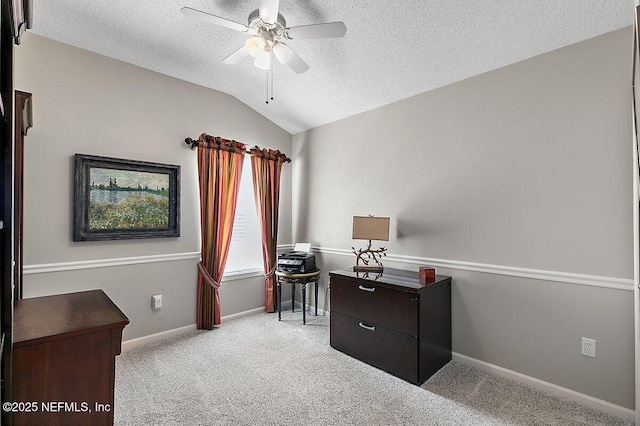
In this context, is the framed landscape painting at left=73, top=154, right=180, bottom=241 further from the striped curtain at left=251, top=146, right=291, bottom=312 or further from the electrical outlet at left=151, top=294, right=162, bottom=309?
the striped curtain at left=251, top=146, right=291, bottom=312

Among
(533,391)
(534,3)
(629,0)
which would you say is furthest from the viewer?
(533,391)

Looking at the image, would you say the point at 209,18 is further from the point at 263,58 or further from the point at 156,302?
the point at 156,302

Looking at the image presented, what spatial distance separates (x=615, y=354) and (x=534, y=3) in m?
2.23

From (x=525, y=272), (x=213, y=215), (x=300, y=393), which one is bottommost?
(x=300, y=393)

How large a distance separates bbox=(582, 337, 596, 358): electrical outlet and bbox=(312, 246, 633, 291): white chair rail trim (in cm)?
37

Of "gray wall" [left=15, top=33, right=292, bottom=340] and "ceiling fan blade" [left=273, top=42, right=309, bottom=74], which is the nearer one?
"ceiling fan blade" [left=273, top=42, right=309, bottom=74]

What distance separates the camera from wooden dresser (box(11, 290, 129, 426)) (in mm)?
1248

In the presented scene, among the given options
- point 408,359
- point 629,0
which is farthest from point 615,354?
point 629,0

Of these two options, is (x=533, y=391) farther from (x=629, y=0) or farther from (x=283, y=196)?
(x=283, y=196)

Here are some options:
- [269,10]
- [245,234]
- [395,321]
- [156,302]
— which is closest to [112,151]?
[156,302]

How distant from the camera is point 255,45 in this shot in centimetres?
211

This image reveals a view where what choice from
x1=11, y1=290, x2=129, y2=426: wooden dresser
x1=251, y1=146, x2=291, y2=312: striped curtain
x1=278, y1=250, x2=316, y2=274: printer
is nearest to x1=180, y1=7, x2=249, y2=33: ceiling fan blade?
x1=11, y1=290, x2=129, y2=426: wooden dresser

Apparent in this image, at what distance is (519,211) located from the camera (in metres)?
2.40

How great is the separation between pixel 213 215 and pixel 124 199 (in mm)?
841
